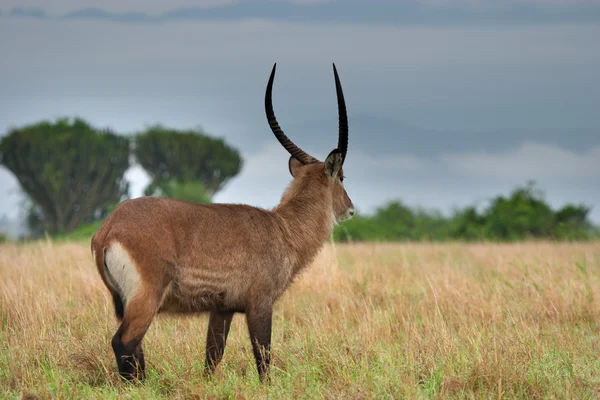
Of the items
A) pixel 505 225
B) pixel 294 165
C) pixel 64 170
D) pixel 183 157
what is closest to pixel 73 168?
pixel 64 170

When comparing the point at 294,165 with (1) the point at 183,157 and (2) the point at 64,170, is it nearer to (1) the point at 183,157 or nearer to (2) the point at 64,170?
(2) the point at 64,170

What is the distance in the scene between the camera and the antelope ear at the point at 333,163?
6121 millimetres

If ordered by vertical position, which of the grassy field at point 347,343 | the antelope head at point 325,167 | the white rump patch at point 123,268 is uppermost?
the antelope head at point 325,167

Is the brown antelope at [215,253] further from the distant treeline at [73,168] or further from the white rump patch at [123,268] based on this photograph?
the distant treeline at [73,168]

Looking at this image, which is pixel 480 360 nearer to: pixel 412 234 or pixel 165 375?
pixel 165 375

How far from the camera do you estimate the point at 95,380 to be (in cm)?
557

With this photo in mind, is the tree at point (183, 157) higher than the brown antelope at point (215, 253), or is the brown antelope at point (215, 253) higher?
the tree at point (183, 157)

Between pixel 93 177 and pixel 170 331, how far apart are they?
3449 cm

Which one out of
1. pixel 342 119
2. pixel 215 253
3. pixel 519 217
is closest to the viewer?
pixel 215 253

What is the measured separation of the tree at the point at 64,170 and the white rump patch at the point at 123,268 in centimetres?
3557

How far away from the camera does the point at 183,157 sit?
140 feet

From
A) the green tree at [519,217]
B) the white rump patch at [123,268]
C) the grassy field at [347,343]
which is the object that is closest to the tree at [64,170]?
the green tree at [519,217]

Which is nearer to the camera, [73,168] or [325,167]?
[325,167]

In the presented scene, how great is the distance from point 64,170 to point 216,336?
3560cm
